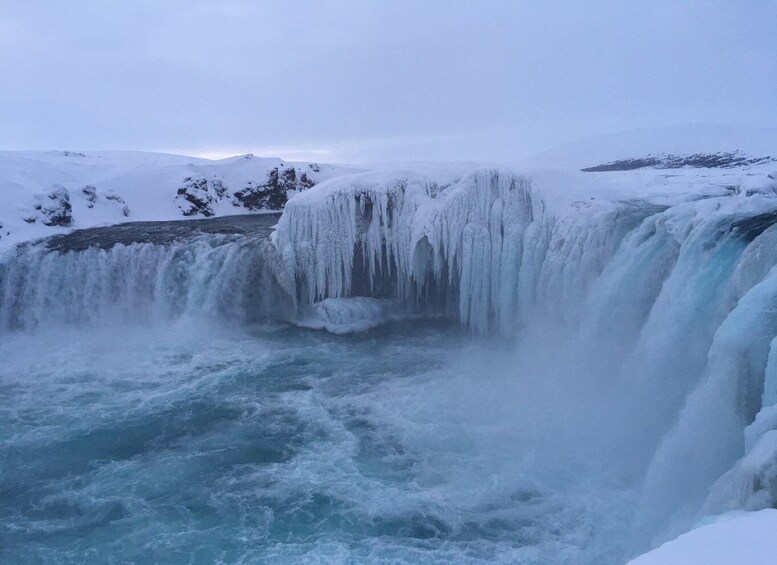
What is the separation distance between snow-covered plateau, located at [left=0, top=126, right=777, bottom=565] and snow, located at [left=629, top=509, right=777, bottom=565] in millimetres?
15

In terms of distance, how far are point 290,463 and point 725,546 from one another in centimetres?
704

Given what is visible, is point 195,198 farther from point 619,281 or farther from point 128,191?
point 619,281

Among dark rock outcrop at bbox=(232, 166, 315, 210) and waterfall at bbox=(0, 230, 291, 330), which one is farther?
dark rock outcrop at bbox=(232, 166, 315, 210)

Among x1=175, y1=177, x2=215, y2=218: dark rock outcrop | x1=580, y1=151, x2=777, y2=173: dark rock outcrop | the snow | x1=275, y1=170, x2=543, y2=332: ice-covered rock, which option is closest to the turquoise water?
x1=275, y1=170, x2=543, y2=332: ice-covered rock

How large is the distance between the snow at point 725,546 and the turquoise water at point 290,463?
3.82 metres

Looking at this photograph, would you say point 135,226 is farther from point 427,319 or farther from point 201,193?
point 427,319

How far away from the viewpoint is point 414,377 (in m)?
11.9

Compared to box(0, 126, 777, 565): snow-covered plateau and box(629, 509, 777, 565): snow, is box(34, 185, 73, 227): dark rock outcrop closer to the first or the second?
box(0, 126, 777, 565): snow-covered plateau

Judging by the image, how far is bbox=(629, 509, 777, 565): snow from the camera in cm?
252

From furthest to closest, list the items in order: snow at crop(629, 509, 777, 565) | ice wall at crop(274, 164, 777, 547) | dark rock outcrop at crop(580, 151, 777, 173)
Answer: dark rock outcrop at crop(580, 151, 777, 173)
ice wall at crop(274, 164, 777, 547)
snow at crop(629, 509, 777, 565)

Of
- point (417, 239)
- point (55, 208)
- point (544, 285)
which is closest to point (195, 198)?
point (55, 208)

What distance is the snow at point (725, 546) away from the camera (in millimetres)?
2521

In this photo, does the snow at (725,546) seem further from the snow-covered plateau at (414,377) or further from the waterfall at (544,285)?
the waterfall at (544,285)

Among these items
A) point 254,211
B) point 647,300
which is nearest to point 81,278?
point 254,211
